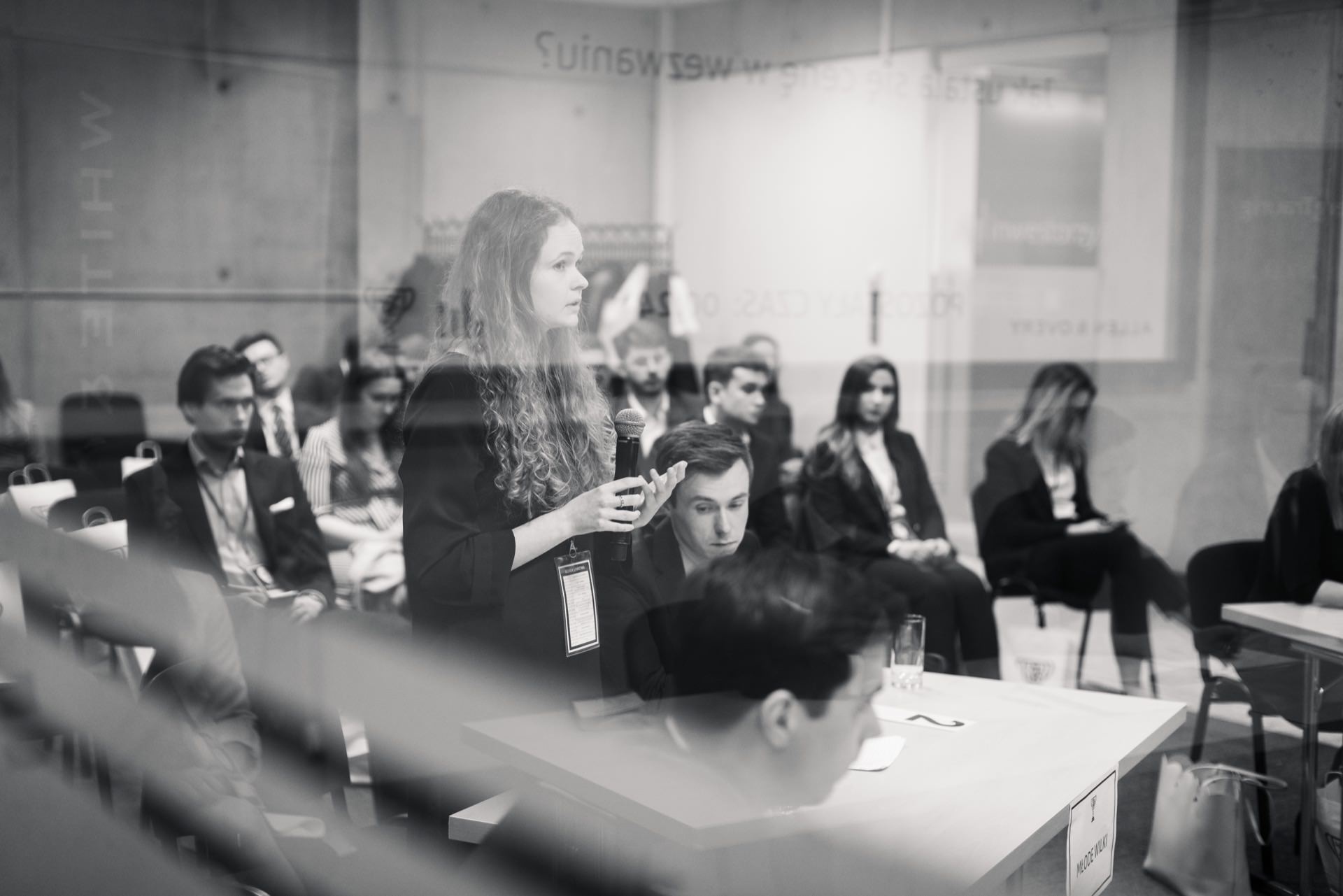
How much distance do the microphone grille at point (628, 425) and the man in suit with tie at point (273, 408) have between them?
6.24 ft

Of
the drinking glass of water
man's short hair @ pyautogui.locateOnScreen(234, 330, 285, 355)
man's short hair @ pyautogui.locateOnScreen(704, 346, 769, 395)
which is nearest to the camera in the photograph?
the drinking glass of water

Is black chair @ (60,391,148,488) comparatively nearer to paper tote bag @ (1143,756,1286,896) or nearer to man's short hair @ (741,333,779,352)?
man's short hair @ (741,333,779,352)

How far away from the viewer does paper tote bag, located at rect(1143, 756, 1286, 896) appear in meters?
2.86

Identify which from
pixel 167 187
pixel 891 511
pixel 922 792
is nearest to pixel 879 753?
pixel 922 792

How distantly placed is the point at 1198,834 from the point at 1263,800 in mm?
321

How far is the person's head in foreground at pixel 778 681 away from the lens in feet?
4.61

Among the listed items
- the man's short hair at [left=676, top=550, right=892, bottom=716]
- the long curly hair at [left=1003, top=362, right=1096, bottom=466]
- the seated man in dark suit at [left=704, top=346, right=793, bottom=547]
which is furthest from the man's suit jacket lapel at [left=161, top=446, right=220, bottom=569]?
the long curly hair at [left=1003, top=362, right=1096, bottom=466]

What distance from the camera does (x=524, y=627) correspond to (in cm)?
176

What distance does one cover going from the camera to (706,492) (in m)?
1.91

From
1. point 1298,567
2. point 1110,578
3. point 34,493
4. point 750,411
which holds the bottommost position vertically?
point 1110,578

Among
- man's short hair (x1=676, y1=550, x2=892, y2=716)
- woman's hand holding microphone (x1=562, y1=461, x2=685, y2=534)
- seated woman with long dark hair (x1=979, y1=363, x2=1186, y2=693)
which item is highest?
woman's hand holding microphone (x1=562, y1=461, x2=685, y2=534)

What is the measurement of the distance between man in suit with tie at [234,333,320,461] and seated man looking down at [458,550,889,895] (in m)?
2.15

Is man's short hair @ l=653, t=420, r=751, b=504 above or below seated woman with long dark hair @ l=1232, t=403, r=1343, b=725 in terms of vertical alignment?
above

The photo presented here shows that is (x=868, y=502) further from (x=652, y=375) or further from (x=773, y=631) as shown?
(x=773, y=631)
